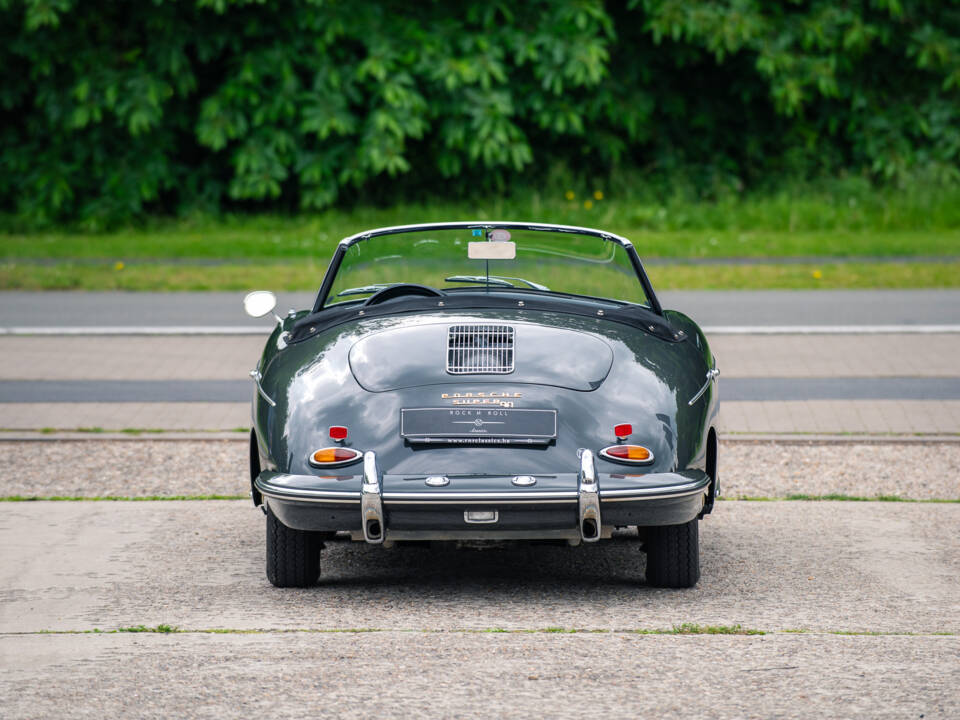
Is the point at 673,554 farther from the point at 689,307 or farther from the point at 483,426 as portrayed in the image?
the point at 689,307

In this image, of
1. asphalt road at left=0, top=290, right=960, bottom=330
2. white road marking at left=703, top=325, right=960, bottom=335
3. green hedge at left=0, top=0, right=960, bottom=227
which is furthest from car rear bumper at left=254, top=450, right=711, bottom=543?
green hedge at left=0, top=0, right=960, bottom=227

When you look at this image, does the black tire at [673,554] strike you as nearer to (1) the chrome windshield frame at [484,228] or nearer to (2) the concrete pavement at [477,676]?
(2) the concrete pavement at [477,676]

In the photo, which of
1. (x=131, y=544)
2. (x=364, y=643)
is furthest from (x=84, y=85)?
(x=364, y=643)

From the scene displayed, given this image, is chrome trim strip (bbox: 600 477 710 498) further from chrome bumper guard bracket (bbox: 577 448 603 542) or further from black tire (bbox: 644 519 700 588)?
black tire (bbox: 644 519 700 588)

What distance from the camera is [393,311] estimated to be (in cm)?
566

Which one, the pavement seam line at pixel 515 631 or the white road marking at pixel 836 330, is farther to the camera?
the white road marking at pixel 836 330

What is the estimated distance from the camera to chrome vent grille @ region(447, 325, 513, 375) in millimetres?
5215

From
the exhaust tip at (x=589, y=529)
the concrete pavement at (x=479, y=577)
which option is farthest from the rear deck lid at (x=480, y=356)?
the concrete pavement at (x=479, y=577)

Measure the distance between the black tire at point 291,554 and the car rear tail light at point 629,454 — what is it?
3.63ft

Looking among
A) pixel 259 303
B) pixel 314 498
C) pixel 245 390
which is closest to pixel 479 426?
pixel 314 498

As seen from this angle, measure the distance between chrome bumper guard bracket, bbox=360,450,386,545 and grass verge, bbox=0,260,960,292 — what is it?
35.4ft

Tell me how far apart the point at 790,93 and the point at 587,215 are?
3.39 meters

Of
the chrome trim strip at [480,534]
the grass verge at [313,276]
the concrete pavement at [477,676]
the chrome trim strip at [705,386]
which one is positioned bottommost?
the grass verge at [313,276]

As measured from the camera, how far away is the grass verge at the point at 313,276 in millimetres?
15906
